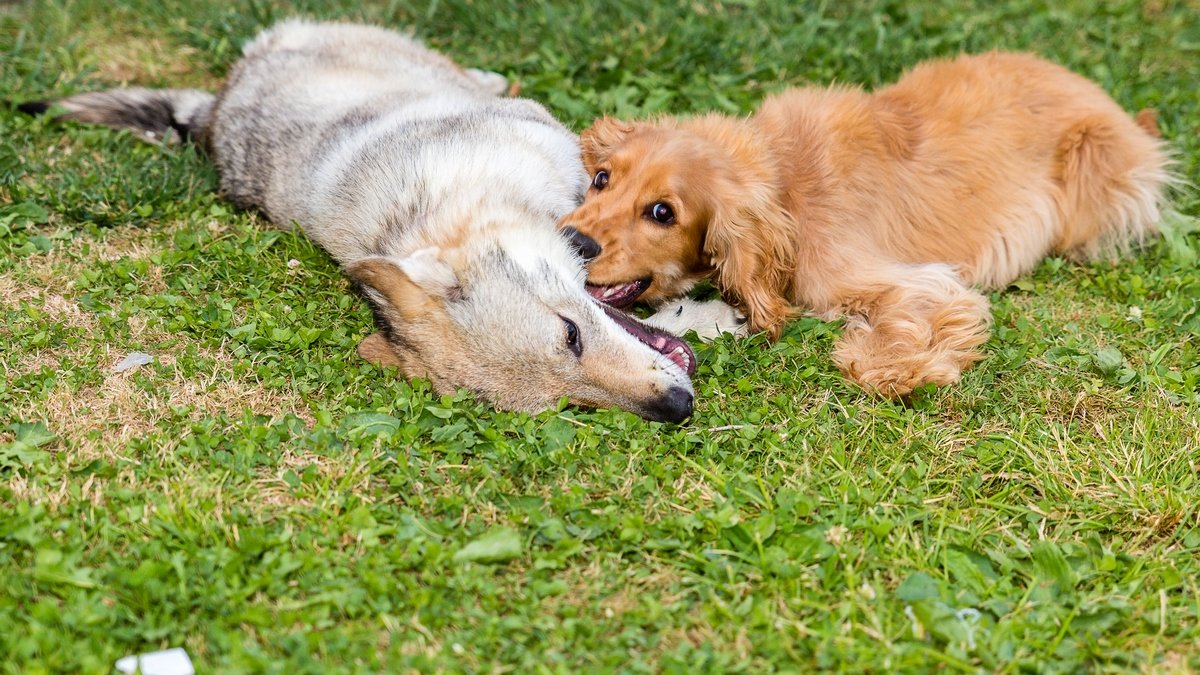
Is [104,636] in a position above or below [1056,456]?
below

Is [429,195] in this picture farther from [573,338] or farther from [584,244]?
[573,338]

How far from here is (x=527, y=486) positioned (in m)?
4.09

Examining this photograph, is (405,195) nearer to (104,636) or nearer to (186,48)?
(104,636)

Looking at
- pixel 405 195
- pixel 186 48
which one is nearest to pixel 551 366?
pixel 405 195

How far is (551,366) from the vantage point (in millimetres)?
4379

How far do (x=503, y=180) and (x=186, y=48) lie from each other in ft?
11.8

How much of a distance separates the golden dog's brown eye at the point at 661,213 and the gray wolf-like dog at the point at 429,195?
1.47 ft

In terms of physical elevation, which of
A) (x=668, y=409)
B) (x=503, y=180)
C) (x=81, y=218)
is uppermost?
(x=503, y=180)

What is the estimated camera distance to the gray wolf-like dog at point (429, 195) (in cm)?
440

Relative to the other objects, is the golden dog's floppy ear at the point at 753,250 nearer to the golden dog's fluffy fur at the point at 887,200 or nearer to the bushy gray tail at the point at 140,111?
the golden dog's fluffy fur at the point at 887,200

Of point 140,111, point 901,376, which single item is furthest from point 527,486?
point 140,111

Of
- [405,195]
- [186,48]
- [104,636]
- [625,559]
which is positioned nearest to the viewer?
[104,636]

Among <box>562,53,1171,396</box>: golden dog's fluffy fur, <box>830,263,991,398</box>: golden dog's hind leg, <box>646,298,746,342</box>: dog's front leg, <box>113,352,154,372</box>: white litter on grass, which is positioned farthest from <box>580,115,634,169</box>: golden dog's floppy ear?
<box>113,352,154,372</box>: white litter on grass

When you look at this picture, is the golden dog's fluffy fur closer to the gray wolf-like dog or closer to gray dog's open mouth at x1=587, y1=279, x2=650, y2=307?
gray dog's open mouth at x1=587, y1=279, x2=650, y2=307
